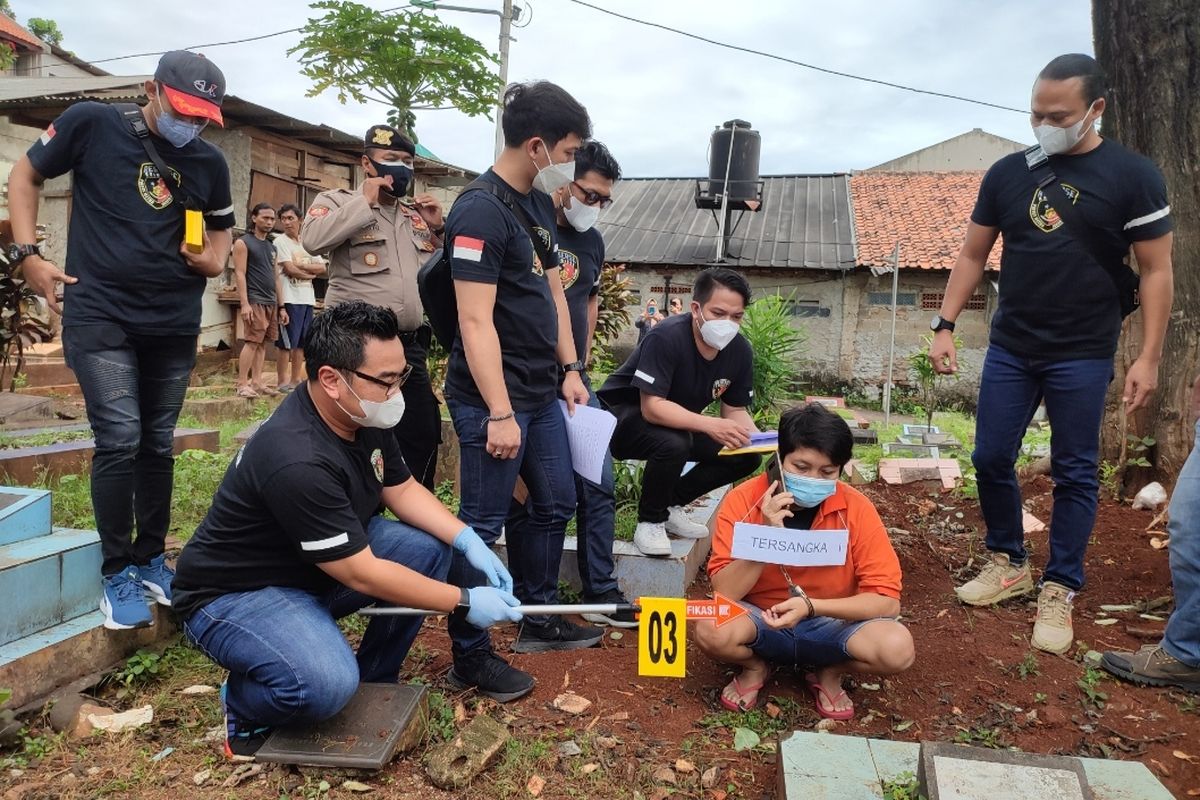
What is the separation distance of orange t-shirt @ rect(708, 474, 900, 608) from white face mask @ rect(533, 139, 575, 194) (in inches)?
48.2

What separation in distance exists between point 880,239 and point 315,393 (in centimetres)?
1716

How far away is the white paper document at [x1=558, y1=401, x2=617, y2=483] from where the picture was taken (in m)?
3.08

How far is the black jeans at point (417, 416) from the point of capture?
359 centimetres

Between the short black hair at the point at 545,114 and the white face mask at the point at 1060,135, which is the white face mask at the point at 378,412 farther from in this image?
the white face mask at the point at 1060,135

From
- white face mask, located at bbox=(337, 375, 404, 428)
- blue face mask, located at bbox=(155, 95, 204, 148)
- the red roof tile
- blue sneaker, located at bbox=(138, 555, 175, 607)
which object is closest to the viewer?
white face mask, located at bbox=(337, 375, 404, 428)

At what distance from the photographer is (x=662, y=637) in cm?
261

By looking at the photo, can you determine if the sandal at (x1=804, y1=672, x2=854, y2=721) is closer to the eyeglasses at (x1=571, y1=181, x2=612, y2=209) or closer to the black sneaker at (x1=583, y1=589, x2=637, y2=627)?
the black sneaker at (x1=583, y1=589, x2=637, y2=627)

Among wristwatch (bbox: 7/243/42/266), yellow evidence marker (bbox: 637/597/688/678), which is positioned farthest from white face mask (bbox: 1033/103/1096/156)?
wristwatch (bbox: 7/243/42/266)

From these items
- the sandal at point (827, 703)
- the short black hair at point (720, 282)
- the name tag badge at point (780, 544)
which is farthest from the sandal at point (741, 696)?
the short black hair at point (720, 282)

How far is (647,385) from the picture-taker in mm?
3580

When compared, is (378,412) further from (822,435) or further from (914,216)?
(914,216)

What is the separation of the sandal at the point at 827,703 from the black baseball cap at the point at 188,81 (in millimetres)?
2838

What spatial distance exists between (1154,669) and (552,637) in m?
2.09

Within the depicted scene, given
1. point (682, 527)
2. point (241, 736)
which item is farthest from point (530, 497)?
point (241, 736)
